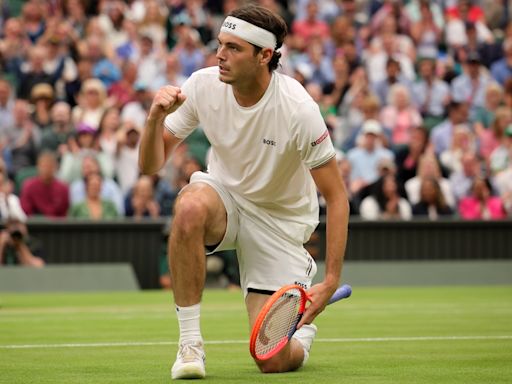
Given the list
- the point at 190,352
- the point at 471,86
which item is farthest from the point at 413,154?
the point at 190,352

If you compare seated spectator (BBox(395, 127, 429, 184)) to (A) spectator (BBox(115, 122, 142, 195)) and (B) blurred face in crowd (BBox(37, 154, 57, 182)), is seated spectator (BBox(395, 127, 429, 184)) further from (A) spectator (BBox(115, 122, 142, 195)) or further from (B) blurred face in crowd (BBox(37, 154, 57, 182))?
(B) blurred face in crowd (BBox(37, 154, 57, 182))

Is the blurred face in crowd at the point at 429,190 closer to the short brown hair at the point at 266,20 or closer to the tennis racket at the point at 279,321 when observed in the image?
the short brown hair at the point at 266,20

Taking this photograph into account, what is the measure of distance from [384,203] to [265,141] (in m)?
10.2

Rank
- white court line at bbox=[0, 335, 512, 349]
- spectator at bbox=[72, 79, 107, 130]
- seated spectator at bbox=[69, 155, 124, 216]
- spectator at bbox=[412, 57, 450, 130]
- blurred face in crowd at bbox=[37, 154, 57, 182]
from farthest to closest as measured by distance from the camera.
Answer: spectator at bbox=[412, 57, 450, 130]
spectator at bbox=[72, 79, 107, 130]
seated spectator at bbox=[69, 155, 124, 216]
blurred face in crowd at bbox=[37, 154, 57, 182]
white court line at bbox=[0, 335, 512, 349]

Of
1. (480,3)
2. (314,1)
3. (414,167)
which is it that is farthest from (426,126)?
(480,3)

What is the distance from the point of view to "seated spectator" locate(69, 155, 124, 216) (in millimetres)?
15977

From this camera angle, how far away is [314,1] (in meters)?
21.8

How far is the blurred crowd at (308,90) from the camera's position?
16.5 metres

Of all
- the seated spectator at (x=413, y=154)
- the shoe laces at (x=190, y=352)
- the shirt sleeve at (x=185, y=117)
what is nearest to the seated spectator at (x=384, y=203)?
the seated spectator at (x=413, y=154)

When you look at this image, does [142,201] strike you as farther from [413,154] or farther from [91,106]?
[413,154]

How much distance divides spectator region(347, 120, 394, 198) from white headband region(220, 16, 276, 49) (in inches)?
424

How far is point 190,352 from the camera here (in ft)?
21.2

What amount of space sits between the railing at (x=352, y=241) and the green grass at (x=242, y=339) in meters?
1.11

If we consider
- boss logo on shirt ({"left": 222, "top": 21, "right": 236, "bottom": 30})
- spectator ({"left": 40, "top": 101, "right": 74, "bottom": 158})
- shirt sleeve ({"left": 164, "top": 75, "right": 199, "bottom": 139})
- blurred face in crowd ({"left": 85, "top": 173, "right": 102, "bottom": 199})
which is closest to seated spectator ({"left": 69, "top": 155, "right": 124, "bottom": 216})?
blurred face in crowd ({"left": 85, "top": 173, "right": 102, "bottom": 199})
